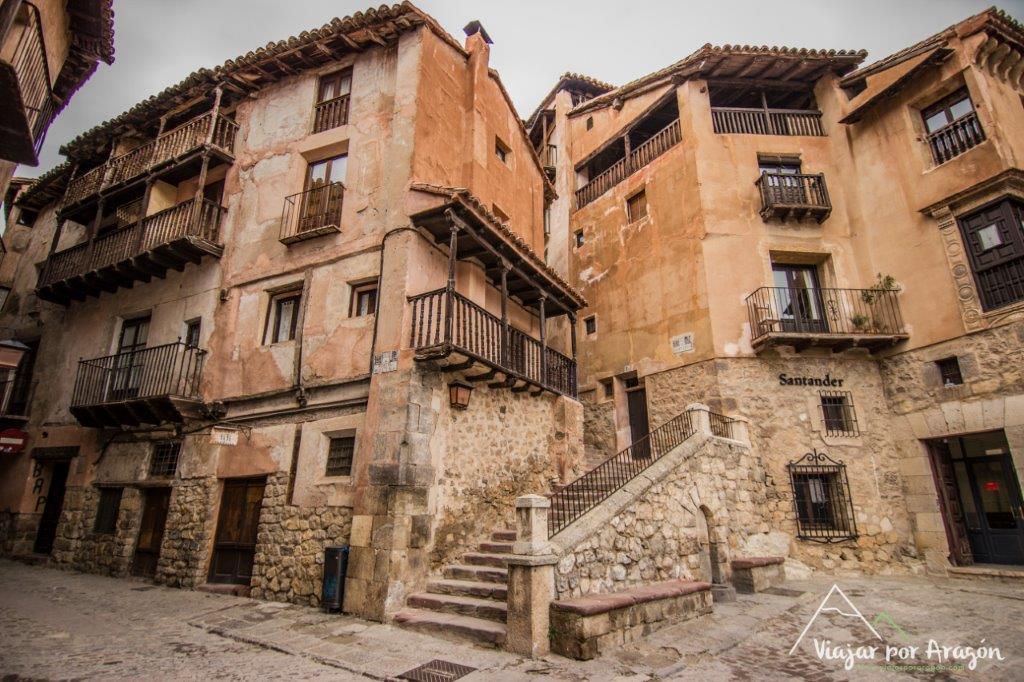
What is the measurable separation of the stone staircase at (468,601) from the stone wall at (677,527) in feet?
3.41

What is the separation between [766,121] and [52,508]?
2272cm

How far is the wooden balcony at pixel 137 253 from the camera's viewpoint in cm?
1171

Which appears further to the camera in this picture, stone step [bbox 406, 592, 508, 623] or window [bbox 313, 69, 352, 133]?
window [bbox 313, 69, 352, 133]

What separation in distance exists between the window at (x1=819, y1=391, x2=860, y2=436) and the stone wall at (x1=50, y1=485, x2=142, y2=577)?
53.7ft

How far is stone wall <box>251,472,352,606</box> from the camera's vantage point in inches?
323

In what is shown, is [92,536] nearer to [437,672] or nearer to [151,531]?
[151,531]

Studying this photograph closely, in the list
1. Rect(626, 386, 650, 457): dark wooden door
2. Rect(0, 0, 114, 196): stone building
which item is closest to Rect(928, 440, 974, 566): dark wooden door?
Rect(626, 386, 650, 457): dark wooden door

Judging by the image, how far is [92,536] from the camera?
1145 cm

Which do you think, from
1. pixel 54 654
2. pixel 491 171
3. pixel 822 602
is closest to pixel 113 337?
pixel 54 654

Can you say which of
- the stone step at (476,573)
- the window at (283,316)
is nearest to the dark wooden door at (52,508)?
the window at (283,316)

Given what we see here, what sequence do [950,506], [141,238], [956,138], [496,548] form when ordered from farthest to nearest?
[141,238]
[956,138]
[950,506]
[496,548]

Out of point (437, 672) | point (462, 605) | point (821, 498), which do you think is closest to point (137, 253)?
point (462, 605)

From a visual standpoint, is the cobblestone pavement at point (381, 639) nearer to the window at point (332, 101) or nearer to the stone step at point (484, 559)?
the stone step at point (484, 559)

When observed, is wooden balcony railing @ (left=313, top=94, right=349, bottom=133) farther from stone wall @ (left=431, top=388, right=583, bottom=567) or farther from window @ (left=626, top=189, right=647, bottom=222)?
window @ (left=626, top=189, right=647, bottom=222)
